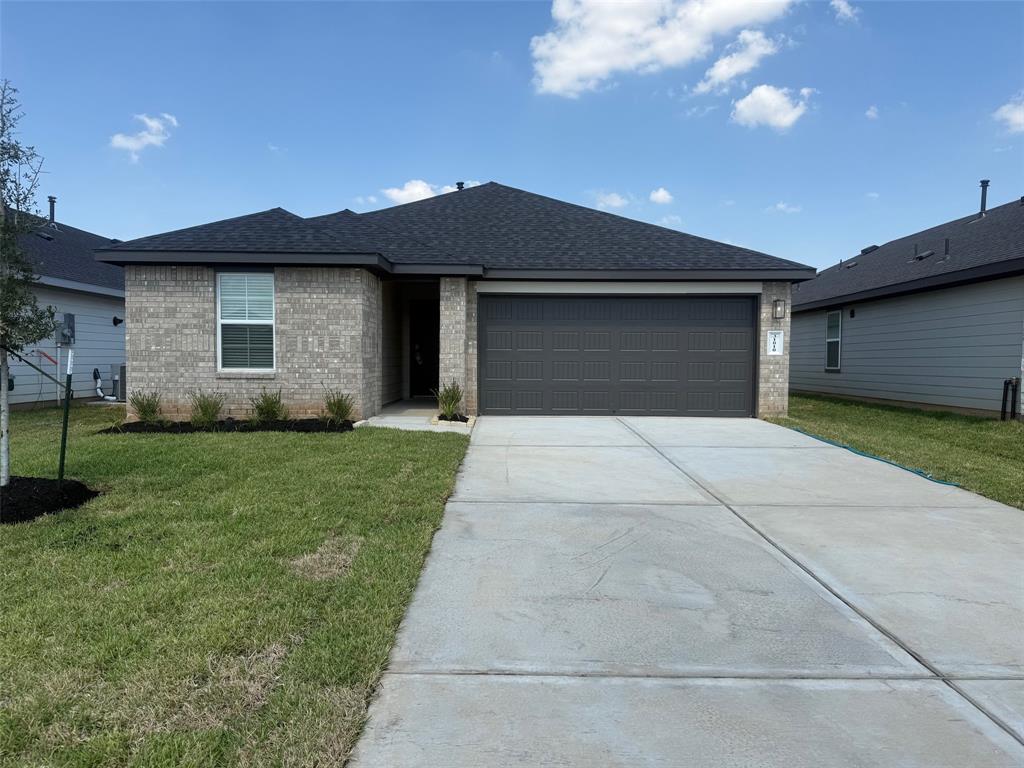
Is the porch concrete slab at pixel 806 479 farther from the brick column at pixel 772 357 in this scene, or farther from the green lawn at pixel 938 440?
the brick column at pixel 772 357

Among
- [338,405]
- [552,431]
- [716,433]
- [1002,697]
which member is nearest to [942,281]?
[716,433]

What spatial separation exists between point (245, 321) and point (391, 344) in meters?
3.99

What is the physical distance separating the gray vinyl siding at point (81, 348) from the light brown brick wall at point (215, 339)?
470 cm

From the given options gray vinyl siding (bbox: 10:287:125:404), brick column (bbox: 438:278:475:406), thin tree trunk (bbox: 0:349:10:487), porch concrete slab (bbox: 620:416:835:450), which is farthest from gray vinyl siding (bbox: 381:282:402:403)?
thin tree trunk (bbox: 0:349:10:487)

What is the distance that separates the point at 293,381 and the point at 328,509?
6.21 m

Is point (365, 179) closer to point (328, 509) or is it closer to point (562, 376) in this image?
point (562, 376)

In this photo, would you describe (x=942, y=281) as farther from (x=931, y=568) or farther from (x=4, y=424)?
(x=4, y=424)

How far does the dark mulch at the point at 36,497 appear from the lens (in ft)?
16.0

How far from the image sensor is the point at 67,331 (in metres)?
14.3

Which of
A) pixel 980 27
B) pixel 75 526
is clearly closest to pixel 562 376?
pixel 75 526

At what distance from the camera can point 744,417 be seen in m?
12.4

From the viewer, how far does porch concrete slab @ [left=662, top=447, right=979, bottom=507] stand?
233 inches

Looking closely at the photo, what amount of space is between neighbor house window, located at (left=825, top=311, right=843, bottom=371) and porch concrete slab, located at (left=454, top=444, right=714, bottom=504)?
1290cm

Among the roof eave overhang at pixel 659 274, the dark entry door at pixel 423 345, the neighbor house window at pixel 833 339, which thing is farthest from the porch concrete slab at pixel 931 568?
the neighbor house window at pixel 833 339
